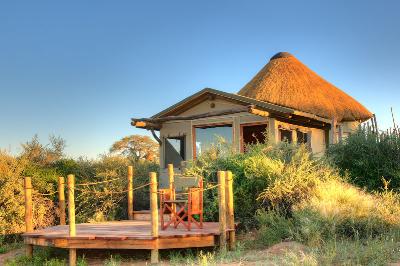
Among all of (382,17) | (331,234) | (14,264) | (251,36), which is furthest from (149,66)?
(331,234)

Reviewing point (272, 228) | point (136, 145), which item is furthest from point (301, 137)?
point (136, 145)

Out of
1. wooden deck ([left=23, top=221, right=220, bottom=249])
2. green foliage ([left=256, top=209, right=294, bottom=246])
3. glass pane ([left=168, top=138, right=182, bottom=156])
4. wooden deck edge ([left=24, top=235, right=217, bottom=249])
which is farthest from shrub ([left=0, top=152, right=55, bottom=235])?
green foliage ([left=256, top=209, right=294, bottom=246])

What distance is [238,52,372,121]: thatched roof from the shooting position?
60.4ft

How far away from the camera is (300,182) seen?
35.4ft

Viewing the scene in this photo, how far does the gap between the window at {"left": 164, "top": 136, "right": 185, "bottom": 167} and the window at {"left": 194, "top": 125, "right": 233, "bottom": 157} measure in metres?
0.74

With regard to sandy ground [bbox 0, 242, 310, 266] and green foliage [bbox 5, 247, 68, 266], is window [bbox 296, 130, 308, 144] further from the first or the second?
green foliage [bbox 5, 247, 68, 266]

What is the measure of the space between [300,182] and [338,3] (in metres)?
8.13

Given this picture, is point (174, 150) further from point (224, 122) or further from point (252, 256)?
point (252, 256)

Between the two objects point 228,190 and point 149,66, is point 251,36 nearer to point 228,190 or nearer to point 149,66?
point 149,66

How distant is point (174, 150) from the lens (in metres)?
16.6

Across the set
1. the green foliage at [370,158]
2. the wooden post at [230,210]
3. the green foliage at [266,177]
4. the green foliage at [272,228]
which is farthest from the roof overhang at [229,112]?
the wooden post at [230,210]

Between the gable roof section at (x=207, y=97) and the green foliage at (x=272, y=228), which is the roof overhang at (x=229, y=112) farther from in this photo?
the green foliage at (x=272, y=228)

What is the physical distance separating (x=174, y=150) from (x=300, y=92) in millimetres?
5732

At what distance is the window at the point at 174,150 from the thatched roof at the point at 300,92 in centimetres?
370
